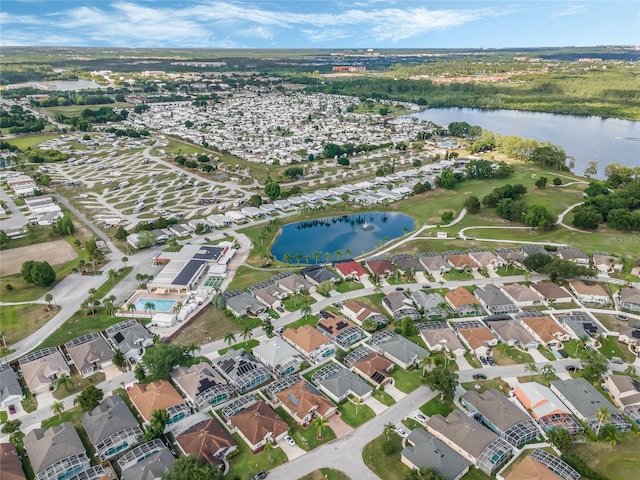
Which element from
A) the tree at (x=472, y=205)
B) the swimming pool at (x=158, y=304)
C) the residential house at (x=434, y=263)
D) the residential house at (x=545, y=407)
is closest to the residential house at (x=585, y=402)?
the residential house at (x=545, y=407)

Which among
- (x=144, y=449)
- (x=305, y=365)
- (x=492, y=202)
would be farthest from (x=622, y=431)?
(x=492, y=202)

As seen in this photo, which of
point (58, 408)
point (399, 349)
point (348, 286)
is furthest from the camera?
point (348, 286)

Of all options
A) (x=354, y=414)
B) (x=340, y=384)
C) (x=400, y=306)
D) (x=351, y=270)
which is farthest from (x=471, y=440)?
(x=351, y=270)

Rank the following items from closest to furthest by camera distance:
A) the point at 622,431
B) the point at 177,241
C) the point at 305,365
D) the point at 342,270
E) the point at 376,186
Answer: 1. the point at 622,431
2. the point at 305,365
3. the point at 342,270
4. the point at 177,241
5. the point at 376,186

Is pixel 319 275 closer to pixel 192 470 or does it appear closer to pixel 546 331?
pixel 546 331

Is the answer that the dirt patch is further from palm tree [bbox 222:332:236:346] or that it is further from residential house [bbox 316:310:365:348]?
residential house [bbox 316:310:365:348]

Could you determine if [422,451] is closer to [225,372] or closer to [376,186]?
[225,372]

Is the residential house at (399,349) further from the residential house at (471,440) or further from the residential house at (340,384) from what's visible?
the residential house at (471,440)
